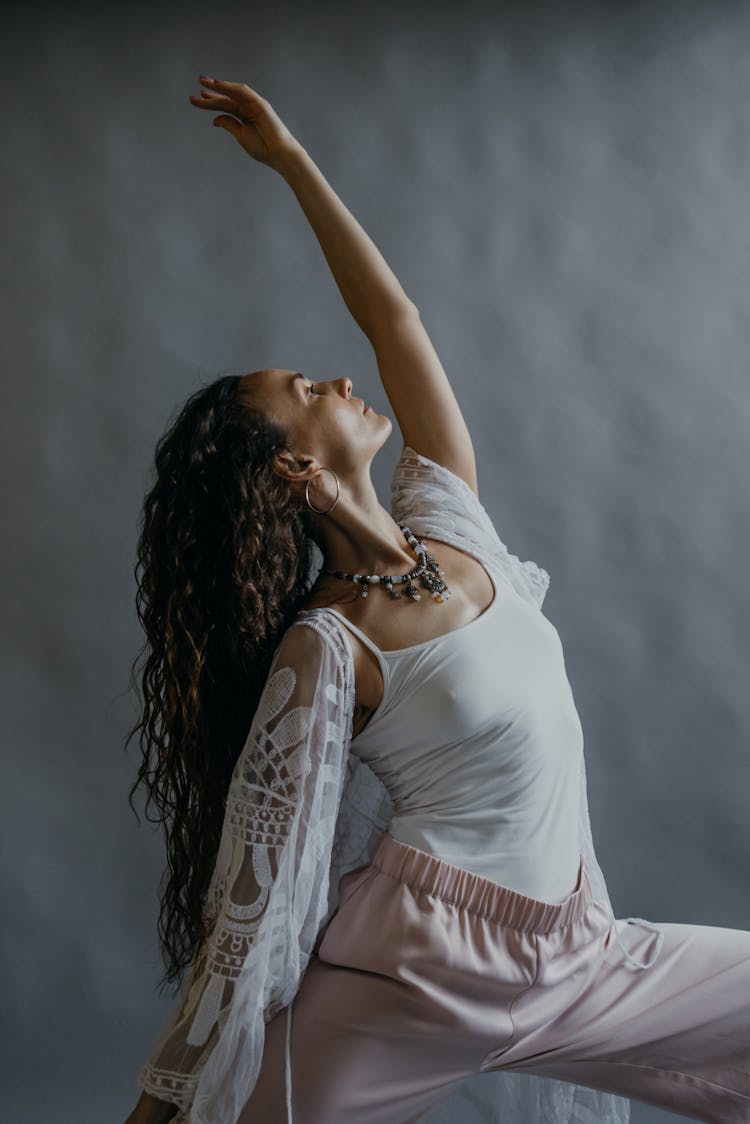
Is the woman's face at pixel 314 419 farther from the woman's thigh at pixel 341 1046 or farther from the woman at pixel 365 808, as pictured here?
the woman's thigh at pixel 341 1046

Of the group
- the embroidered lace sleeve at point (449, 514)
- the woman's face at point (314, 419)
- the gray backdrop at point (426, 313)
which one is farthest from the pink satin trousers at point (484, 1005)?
the gray backdrop at point (426, 313)

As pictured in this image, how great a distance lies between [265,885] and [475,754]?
0.34 m

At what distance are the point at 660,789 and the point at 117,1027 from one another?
138cm

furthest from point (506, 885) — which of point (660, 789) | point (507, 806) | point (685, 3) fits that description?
point (685, 3)

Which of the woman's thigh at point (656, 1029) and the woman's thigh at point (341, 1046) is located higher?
the woman's thigh at point (656, 1029)

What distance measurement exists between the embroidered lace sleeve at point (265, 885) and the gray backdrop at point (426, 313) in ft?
3.63

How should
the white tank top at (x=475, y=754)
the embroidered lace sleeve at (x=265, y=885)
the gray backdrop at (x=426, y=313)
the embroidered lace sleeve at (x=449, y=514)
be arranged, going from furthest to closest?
the gray backdrop at (x=426, y=313)
the embroidered lace sleeve at (x=449, y=514)
the white tank top at (x=475, y=754)
the embroidered lace sleeve at (x=265, y=885)

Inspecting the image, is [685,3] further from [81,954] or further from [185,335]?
[81,954]

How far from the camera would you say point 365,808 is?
1.82 m

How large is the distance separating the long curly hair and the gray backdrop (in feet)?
2.82

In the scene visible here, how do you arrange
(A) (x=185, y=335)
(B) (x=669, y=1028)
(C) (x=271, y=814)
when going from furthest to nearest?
(A) (x=185, y=335) → (B) (x=669, y=1028) → (C) (x=271, y=814)

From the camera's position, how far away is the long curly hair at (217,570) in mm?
1683

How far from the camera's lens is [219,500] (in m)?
1.71

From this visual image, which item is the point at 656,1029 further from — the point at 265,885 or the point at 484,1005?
the point at 265,885
